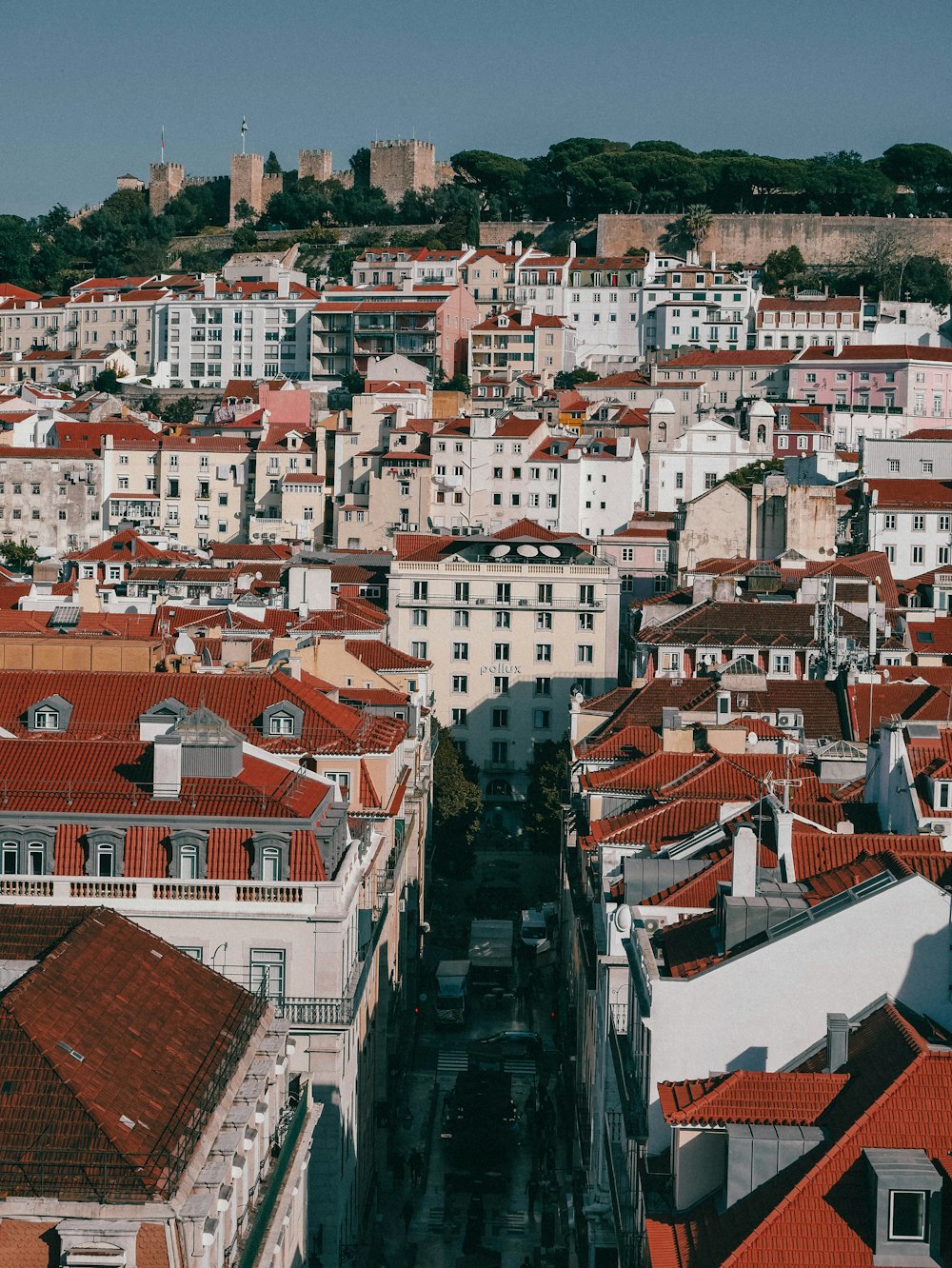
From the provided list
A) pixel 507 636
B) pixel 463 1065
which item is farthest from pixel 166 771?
pixel 507 636

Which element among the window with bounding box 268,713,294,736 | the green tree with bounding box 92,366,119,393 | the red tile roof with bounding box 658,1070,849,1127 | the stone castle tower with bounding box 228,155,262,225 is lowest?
the green tree with bounding box 92,366,119,393

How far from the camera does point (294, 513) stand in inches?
4459

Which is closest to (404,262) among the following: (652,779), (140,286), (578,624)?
(140,286)

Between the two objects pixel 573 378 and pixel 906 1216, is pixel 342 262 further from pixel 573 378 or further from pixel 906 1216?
pixel 906 1216

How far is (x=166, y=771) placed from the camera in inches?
1293

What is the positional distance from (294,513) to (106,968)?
296 feet

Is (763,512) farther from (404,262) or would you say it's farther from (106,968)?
(106,968)

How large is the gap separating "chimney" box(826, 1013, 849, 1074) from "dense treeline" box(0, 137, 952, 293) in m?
146

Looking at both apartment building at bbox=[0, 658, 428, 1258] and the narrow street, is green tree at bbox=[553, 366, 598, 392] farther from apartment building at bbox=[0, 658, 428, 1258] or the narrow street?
apartment building at bbox=[0, 658, 428, 1258]

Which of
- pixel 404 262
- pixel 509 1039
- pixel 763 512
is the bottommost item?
pixel 509 1039

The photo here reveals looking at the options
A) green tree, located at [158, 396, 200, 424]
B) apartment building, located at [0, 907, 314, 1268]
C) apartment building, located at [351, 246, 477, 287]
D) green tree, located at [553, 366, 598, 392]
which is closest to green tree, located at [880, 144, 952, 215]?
apartment building, located at [351, 246, 477, 287]

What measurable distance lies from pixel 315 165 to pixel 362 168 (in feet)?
13.5

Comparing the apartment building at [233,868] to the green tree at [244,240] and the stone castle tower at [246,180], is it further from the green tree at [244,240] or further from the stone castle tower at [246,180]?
the stone castle tower at [246,180]

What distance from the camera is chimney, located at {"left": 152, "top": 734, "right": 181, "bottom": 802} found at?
32812 millimetres
